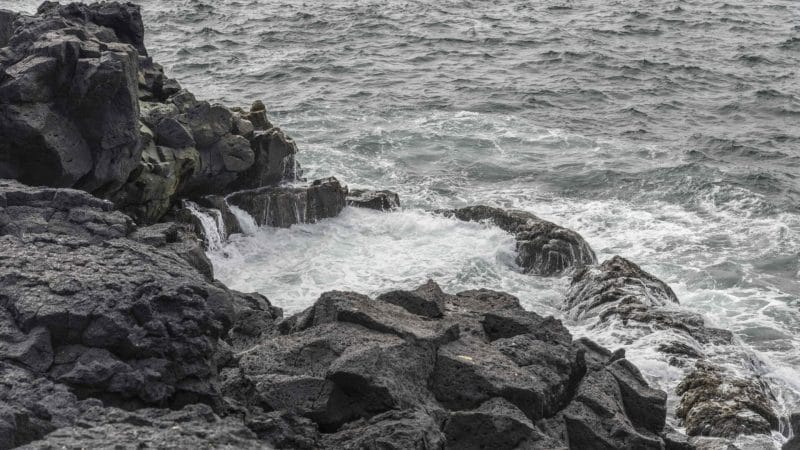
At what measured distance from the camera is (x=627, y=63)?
43875 mm

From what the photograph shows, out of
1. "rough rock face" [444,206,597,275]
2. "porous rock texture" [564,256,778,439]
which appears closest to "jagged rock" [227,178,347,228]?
"rough rock face" [444,206,597,275]

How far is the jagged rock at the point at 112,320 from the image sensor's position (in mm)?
11102

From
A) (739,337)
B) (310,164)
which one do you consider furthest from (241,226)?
(739,337)

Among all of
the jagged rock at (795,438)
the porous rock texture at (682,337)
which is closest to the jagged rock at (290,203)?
the porous rock texture at (682,337)

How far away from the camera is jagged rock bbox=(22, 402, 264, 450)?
30.1 feet

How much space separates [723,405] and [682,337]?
289 cm

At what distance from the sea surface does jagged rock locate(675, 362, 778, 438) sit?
0.44 m

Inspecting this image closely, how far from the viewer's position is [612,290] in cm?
2231

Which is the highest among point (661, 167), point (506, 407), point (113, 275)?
point (113, 275)

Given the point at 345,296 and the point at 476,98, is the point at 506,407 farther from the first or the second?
the point at 476,98

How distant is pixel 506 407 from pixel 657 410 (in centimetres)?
361

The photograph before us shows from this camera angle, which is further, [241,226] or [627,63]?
[627,63]

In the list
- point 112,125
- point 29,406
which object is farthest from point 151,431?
point 112,125

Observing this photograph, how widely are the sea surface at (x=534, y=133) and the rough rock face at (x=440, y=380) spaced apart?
4.00 meters
